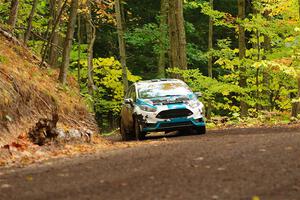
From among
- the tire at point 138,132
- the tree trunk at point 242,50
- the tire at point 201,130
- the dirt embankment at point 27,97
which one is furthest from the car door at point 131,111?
the tree trunk at point 242,50

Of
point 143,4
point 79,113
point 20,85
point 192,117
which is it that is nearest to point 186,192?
point 20,85

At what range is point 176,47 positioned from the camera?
22531 millimetres

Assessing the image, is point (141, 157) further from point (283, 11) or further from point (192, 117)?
point (283, 11)

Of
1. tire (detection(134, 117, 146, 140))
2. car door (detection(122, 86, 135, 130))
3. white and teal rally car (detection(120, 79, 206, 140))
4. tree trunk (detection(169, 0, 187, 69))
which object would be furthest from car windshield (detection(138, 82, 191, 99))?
tree trunk (detection(169, 0, 187, 69))

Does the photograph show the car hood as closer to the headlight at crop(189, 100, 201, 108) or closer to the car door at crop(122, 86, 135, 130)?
the headlight at crop(189, 100, 201, 108)

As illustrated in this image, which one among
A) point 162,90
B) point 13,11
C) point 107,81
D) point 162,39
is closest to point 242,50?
point 162,90

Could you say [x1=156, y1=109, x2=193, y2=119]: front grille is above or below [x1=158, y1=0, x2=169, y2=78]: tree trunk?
below

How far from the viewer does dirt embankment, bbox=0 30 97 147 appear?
39.9 ft

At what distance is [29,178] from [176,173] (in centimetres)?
200

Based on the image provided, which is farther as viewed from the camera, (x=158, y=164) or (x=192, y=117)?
(x=192, y=117)

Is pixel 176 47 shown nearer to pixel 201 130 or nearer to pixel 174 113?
pixel 201 130

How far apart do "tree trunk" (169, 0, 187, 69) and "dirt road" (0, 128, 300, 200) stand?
1245 centimetres

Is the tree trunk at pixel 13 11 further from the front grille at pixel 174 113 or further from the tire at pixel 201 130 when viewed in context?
the tire at pixel 201 130

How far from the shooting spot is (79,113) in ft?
55.3
